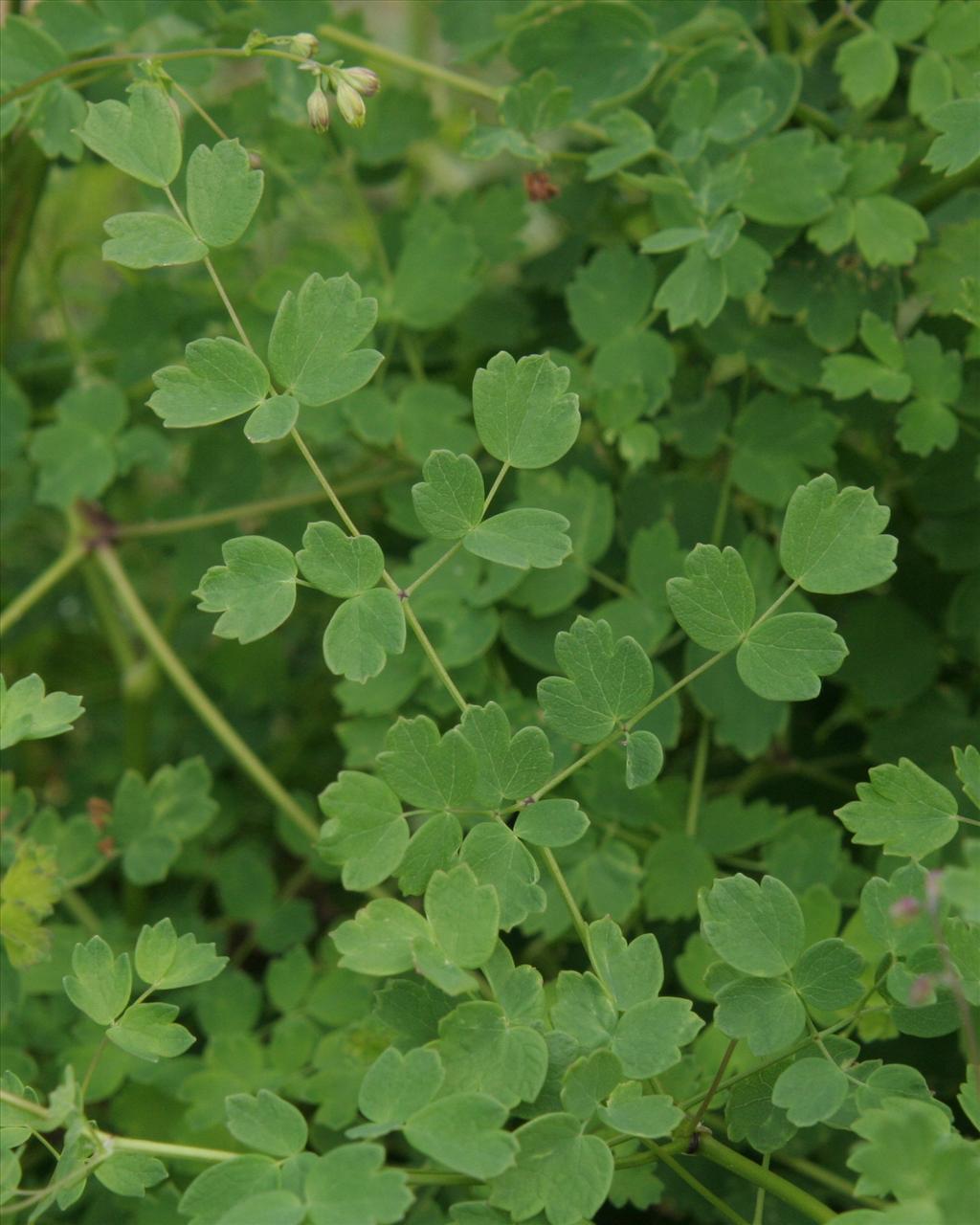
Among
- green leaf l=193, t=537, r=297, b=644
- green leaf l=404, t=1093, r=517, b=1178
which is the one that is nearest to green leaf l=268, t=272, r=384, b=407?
green leaf l=193, t=537, r=297, b=644

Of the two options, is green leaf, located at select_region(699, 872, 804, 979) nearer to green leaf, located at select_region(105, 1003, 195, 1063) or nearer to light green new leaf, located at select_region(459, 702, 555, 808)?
light green new leaf, located at select_region(459, 702, 555, 808)

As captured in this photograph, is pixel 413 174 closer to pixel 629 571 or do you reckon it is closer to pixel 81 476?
pixel 81 476

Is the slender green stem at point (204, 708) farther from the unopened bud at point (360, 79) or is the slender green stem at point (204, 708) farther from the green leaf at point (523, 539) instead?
the unopened bud at point (360, 79)

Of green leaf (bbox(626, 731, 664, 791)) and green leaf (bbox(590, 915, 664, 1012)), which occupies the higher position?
green leaf (bbox(626, 731, 664, 791))

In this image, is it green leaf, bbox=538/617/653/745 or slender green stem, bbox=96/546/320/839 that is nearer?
green leaf, bbox=538/617/653/745

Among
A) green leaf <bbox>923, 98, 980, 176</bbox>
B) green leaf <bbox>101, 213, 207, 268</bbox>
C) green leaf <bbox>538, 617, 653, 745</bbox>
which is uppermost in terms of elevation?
green leaf <bbox>923, 98, 980, 176</bbox>

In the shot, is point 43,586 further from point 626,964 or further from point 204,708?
point 626,964
